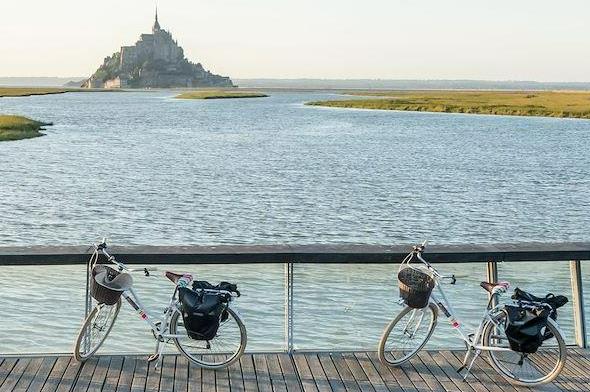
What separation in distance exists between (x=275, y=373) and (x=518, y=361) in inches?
95.0

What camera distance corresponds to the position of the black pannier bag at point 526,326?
8273mm

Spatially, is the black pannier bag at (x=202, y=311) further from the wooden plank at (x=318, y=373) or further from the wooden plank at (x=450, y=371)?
the wooden plank at (x=450, y=371)

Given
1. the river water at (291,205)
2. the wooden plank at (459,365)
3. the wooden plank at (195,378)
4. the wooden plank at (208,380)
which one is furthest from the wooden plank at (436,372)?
the wooden plank at (195,378)

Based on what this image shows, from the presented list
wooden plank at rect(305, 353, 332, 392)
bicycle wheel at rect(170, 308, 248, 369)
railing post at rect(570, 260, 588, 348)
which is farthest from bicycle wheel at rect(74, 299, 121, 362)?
railing post at rect(570, 260, 588, 348)

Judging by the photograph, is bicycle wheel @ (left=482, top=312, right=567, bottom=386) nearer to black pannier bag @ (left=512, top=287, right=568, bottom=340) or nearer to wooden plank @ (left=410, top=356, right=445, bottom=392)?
black pannier bag @ (left=512, top=287, right=568, bottom=340)

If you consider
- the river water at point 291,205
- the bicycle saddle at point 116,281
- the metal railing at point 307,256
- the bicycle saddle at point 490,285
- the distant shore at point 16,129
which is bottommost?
the river water at point 291,205

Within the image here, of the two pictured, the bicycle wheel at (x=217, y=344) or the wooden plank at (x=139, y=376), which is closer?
the wooden plank at (x=139, y=376)

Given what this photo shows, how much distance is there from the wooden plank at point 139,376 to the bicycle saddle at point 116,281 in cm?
83

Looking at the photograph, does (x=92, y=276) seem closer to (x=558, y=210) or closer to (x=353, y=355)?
(x=353, y=355)

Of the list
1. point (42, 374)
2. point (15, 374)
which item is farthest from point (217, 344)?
point (15, 374)

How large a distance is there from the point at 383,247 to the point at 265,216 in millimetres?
28865

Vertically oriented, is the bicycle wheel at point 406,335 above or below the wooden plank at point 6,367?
above

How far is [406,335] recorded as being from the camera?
8.92 m

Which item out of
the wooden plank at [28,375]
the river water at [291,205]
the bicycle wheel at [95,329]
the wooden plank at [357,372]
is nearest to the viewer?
the wooden plank at [28,375]
